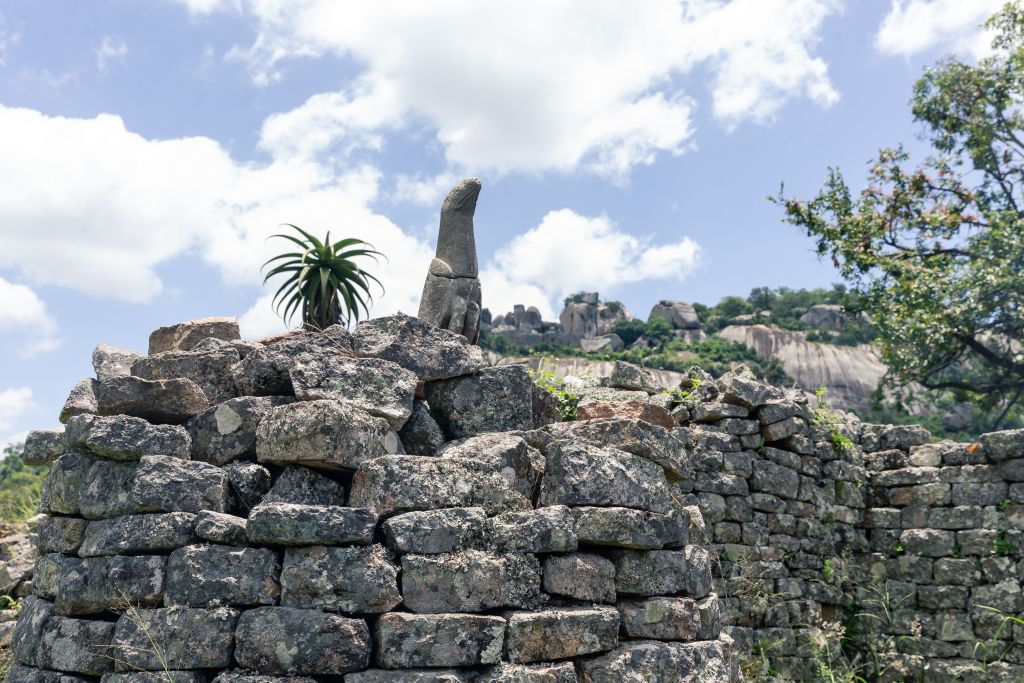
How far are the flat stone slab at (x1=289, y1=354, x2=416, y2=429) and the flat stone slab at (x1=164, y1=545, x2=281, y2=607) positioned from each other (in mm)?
770

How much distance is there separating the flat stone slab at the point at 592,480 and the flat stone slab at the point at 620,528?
52 mm

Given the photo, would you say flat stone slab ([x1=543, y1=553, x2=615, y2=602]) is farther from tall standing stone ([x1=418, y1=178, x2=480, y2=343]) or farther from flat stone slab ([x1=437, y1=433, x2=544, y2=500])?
tall standing stone ([x1=418, y1=178, x2=480, y2=343])

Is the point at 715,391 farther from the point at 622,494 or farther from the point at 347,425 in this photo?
the point at 347,425

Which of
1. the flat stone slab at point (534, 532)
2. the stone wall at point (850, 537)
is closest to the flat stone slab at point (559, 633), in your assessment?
the flat stone slab at point (534, 532)

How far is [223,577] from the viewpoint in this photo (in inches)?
127

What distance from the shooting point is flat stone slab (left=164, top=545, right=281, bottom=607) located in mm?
3225

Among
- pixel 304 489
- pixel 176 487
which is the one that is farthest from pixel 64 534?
pixel 304 489

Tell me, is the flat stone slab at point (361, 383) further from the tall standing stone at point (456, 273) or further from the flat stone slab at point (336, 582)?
the tall standing stone at point (456, 273)

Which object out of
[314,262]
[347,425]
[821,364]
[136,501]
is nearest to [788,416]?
[314,262]

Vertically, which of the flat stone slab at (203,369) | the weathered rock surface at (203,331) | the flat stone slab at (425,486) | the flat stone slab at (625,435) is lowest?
the flat stone slab at (425,486)

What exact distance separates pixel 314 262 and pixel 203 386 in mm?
2025

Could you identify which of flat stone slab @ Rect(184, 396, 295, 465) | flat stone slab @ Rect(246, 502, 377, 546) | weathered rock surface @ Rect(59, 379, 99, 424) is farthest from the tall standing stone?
flat stone slab @ Rect(246, 502, 377, 546)

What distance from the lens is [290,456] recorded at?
3482 millimetres

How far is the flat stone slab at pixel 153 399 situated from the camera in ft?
12.4
